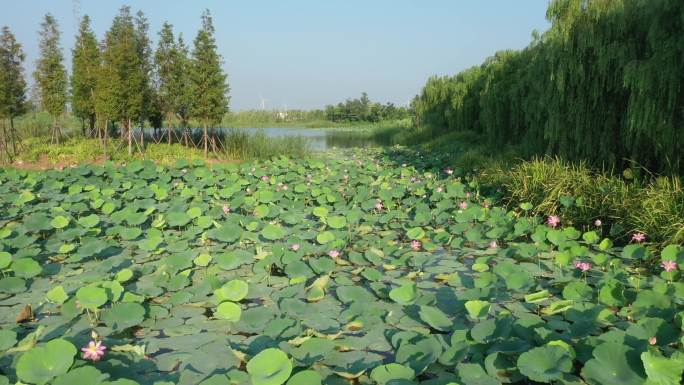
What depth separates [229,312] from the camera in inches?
92.3

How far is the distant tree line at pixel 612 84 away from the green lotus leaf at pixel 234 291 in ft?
12.8

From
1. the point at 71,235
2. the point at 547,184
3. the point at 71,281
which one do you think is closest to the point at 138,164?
the point at 71,235

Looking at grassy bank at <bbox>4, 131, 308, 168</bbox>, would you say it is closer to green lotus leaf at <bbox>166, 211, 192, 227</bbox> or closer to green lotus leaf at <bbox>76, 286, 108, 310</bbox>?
green lotus leaf at <bbox>166, 211, 192, 227</bbox>

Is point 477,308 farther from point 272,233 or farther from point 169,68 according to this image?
point 169,68

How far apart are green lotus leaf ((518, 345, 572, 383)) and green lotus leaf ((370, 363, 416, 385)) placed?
16.8 inches

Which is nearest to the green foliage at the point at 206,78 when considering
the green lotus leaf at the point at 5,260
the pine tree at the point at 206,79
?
the pine tree at the point at 206,79

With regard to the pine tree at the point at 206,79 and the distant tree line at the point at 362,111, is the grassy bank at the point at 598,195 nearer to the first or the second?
the pine tree at the point at 206,79

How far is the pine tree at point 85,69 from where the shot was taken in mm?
11625

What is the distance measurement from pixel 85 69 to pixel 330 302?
1217cm

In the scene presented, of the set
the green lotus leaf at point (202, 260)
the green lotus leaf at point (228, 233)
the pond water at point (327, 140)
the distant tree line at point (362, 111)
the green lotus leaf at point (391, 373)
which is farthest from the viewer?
→ the distant tree line at point (362, 111)

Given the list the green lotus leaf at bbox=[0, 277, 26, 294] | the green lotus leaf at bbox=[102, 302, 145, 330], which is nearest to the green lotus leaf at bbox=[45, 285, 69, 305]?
the green lotus leaf at bbox=[102, 302, 145, 330]

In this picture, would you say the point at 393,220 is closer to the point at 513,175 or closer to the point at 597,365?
the point at 513,175

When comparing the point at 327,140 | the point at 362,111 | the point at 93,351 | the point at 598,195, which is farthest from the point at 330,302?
the point at 362,111

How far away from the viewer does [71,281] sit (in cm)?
296
